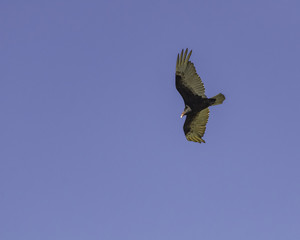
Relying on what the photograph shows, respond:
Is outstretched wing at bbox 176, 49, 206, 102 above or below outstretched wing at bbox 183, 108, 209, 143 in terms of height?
above

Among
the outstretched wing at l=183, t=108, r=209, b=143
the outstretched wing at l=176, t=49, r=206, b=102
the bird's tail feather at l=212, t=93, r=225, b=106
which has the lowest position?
the outstretched wing at l=183, t=108, r=209, b=143

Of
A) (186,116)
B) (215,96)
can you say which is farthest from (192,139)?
(215,96)

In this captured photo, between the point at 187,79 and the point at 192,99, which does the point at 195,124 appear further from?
the point at 187,79

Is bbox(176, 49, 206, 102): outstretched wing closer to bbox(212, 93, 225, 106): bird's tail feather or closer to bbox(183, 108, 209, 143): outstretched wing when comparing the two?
bbox(212, 93, 225, 106): bird's tail feather

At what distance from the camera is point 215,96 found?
2439 centimetres

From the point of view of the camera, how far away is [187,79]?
80.3 feet

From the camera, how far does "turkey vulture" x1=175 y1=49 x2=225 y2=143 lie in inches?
955

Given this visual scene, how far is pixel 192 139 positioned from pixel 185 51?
4.36m

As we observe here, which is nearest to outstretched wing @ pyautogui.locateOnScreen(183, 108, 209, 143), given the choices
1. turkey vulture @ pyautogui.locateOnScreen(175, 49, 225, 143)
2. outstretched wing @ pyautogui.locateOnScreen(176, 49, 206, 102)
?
turkey vulture @ pyautogui.locateOnScreen(175, 49, 225, 143)

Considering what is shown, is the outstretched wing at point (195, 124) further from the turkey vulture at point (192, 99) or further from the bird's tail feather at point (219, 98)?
the bird's tail feather at point (219, 98)

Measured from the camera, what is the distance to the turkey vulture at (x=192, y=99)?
2425 centimetres

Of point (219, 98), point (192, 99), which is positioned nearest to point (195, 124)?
point (192, 99)

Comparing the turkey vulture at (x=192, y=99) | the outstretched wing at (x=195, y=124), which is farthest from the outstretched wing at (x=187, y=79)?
the outstretched wing at (x=195, y=124)

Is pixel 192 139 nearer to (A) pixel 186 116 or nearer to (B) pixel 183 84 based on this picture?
(A) pixel 186 116
